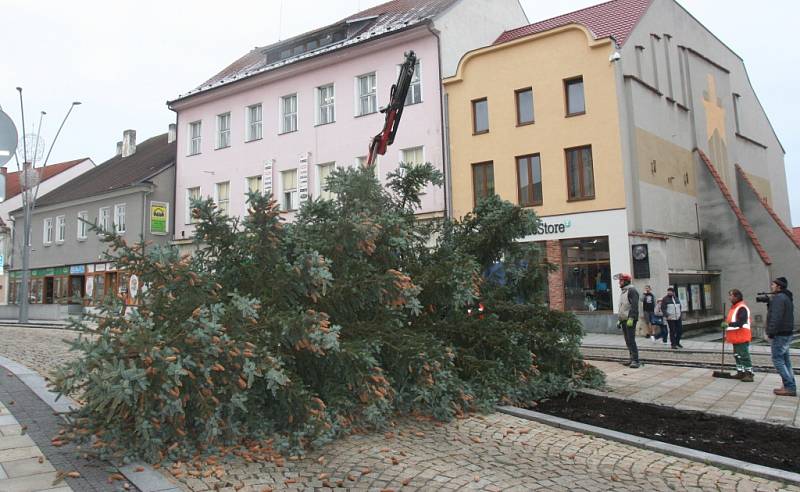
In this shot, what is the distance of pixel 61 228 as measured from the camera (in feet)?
123

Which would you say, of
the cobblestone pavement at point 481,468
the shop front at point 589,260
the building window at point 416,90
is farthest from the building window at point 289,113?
the cobblestone pavement at point 481,468

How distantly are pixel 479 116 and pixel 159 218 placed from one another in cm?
1764

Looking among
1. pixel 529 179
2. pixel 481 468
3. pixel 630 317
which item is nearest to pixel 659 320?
pixel 630 317

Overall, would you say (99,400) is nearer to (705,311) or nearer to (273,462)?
(273,462)

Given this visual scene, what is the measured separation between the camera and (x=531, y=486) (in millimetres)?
4969

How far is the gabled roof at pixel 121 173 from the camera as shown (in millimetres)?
34375

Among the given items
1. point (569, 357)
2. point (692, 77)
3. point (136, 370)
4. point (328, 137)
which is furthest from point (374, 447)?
point (692, 77)

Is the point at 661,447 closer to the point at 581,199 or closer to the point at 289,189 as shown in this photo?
the point at 581,199

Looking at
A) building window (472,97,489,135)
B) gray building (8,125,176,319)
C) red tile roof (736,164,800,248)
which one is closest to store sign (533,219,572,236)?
building window (472,97,489,135)

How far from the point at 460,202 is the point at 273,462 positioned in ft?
62.1

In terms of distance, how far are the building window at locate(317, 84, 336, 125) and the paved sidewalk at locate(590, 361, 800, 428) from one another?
1920cm

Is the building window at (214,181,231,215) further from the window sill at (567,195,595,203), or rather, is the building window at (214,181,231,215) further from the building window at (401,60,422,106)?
the window sill at (567,195,595,203)

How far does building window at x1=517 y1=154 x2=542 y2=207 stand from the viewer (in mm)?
22203

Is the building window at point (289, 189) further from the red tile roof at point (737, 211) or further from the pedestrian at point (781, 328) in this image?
the pedestrian at point (781, 328)
